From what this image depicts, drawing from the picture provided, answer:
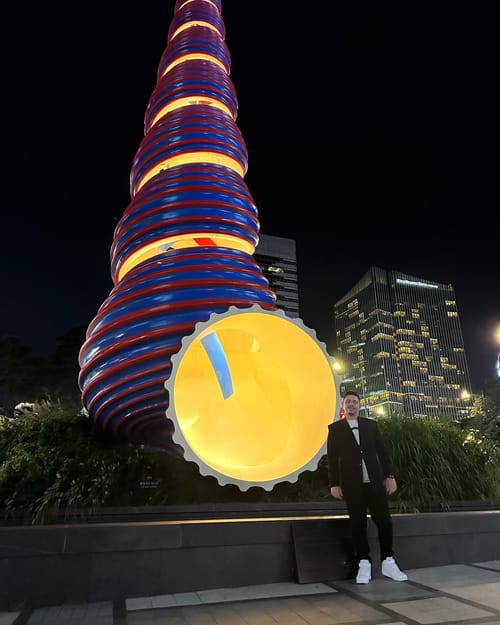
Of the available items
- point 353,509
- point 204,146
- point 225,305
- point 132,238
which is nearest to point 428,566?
point 353,509

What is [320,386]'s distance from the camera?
5988mm

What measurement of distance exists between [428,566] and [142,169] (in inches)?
276

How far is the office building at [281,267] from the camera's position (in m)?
98.3

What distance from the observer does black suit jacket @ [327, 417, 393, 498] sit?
405 cm

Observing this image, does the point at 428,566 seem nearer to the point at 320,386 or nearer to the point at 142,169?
the point at 320,386

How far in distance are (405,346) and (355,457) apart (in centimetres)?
11794

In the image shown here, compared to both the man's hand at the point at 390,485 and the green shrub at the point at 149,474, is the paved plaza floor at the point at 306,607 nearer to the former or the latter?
the man's hand at the point at 390,485

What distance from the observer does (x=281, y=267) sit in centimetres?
10044

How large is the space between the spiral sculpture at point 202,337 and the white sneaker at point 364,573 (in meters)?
1.32

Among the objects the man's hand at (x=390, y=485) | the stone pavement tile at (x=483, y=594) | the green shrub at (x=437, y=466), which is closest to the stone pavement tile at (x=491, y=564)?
the stone pavement tile at (x=483, y=594)

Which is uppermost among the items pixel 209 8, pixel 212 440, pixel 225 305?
pixel 209 8

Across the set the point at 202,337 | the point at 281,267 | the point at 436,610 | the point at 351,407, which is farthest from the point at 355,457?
the point at 281,267

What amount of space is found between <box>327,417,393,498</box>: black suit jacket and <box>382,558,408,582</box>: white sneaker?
586 millimetres

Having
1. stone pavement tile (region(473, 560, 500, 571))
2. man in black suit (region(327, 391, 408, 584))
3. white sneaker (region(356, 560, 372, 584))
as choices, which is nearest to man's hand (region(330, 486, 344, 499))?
man in black suit (region(327, 391, 408, 584))
